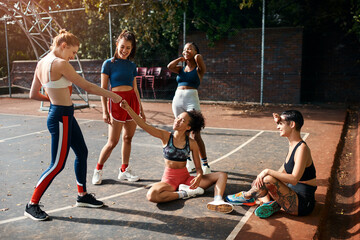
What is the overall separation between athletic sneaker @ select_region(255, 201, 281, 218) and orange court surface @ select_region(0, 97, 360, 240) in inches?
2.4

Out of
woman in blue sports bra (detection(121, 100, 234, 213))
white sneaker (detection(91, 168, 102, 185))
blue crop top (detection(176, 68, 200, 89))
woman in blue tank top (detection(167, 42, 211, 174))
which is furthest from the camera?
blue crop top (detection(176, 68, 200, 89))

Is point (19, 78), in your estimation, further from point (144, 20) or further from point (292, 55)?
point (292, 55)

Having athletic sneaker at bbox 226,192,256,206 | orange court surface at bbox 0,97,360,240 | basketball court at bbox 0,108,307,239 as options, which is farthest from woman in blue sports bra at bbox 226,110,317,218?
basketball court at bbox 0,108,307,239

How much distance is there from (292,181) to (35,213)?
2703 mm

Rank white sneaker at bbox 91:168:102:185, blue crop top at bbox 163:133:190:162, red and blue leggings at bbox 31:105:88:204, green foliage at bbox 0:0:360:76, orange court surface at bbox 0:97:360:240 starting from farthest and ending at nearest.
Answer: green foliage at bbox 0:0:360:76
white sneaker at bbox 91:168:102:185
blue crop top at bbox 163:133:190:162
red and blue leggings at bbox 31:105:88:204
orange court surface at bbox 0:97:360:240

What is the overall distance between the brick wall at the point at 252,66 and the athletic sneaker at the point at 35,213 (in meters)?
12.5

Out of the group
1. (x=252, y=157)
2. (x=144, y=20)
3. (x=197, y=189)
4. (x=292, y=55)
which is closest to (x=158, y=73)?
(x=144, y=20)

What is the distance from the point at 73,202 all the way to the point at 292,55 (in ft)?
40.1

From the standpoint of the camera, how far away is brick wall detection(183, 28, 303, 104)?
47.8 ft

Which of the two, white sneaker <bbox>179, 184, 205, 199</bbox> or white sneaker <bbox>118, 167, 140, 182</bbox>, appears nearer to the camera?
white sneaker <bbox>179, 184, 205, 199</bbox>

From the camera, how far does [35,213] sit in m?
3.83

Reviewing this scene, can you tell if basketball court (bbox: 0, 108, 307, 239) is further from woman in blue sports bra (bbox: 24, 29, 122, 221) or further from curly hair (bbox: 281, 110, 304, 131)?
curly hair (bbox: 281, 110, 304, 131)

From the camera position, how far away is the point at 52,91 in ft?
12.2

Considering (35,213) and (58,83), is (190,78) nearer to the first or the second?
(58,83)
